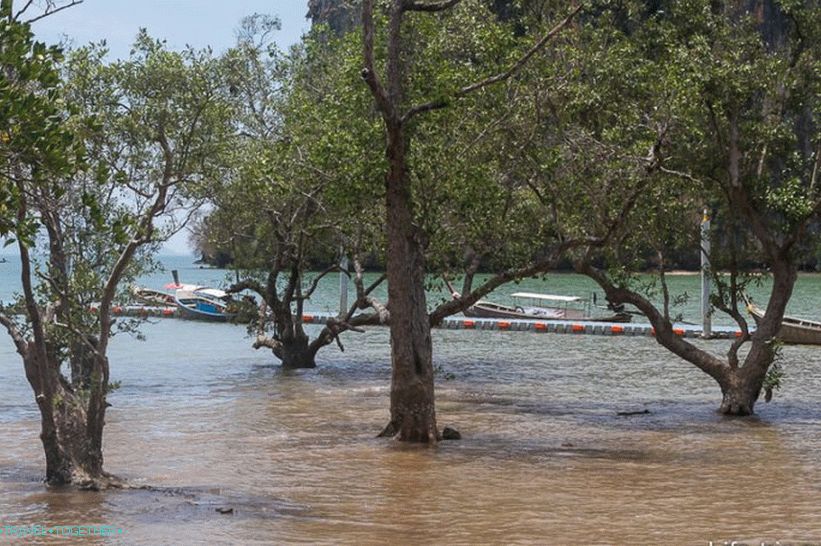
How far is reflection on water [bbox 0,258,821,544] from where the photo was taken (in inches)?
496

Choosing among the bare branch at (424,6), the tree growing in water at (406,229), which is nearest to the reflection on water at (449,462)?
the tree growing in water at (406,229)

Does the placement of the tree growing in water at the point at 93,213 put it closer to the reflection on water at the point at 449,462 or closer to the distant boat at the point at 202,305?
the reflection on water at the point at 449,462

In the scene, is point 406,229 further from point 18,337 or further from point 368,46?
point 18,337

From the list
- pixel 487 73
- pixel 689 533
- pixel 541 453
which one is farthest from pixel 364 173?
pixel 689 533

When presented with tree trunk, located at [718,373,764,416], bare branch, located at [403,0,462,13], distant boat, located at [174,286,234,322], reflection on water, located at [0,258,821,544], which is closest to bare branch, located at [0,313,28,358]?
reflection on water, located at [0,258,821,544]

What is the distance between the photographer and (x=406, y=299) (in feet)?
56.9

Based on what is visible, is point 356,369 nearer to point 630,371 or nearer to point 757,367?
point 630,371

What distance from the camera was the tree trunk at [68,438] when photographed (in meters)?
13.6

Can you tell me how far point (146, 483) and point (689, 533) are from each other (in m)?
7.05

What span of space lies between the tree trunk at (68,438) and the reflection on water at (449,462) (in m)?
0.34

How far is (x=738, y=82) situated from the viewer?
747 inches

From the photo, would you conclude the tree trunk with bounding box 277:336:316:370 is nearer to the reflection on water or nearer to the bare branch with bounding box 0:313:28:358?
the reflection on water

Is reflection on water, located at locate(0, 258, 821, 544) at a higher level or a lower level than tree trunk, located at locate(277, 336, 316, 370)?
lower

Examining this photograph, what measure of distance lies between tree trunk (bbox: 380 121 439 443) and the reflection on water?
886mm
